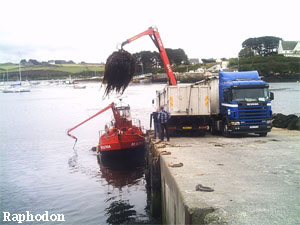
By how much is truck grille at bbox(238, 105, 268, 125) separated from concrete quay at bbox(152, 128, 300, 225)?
2.58m

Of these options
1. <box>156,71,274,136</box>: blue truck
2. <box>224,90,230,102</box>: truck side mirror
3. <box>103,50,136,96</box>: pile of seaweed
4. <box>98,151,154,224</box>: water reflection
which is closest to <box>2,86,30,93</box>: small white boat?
<box>98,151,154,224</box>: water reflection

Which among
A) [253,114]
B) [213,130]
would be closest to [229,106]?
[253,114]

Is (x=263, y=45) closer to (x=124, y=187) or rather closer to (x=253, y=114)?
(x=253, y=114)

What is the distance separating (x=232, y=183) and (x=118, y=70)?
710cm

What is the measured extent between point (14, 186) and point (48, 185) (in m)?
1.90

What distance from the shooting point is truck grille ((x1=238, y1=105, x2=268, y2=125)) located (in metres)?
17.9

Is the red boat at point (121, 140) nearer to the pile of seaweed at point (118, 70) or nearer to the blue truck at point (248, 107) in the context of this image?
the blue truck at point (248, 107)

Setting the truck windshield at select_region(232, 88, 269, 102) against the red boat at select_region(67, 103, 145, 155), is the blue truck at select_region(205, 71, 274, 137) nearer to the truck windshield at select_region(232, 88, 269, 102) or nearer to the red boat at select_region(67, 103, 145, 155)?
the truck windshield at select_region(232, 88, 269, 102)

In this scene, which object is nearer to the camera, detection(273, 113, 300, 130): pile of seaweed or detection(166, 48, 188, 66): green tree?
detection(273, 113, 300, 130): pile of seaweed

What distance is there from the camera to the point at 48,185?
19766 mm

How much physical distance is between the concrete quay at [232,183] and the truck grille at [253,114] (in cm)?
258

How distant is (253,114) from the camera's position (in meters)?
17.9

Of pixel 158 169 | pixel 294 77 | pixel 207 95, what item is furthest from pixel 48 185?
pixel 294 77

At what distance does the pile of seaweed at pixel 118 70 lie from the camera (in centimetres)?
1402
